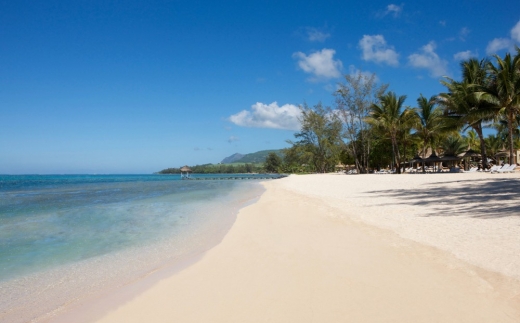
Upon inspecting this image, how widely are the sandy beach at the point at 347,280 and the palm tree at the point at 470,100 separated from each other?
842 inches

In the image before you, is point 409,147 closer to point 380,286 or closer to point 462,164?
point 462,164

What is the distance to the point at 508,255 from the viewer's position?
3963 mm

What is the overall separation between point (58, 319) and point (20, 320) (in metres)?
0.40

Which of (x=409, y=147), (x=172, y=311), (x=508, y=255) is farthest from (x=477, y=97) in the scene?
(x=172, y=311)

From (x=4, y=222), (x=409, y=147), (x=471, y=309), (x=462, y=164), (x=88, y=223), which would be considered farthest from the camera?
(x=462, y=164)

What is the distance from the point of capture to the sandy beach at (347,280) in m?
2.88

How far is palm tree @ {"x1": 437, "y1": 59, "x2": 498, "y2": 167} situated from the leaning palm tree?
3984mm

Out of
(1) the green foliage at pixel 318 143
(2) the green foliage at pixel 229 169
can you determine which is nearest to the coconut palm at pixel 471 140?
(1) the green foliage at pixel 318 143

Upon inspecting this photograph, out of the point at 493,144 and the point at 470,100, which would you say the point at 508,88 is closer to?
the point at 470,100

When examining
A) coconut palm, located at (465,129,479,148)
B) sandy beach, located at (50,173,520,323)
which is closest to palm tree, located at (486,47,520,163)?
sandy beach, located at (50,173,520,323)

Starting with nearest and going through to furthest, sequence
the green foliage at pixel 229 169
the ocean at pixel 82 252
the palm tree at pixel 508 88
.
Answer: the ocean at pixel 82 252, the palm tree at pixel 508 88, the green foliage at pixel 229 169

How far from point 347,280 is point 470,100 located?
2770 centimetres

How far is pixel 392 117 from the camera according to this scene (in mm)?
32906

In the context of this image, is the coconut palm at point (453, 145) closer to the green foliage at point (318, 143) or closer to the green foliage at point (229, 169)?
the green foliage at point (318, 143)
